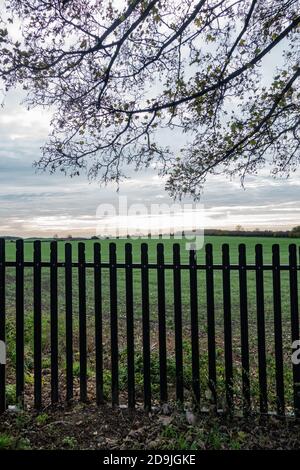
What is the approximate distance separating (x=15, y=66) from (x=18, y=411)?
5434 millimetres

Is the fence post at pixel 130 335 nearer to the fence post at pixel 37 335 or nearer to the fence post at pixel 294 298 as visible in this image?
the fence post at pixel 37 335

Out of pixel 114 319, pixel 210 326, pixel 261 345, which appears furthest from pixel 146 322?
pixel 261 345

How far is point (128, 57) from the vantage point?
22.6 feet

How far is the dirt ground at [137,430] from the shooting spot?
4.02 m

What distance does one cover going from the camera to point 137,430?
4.30m

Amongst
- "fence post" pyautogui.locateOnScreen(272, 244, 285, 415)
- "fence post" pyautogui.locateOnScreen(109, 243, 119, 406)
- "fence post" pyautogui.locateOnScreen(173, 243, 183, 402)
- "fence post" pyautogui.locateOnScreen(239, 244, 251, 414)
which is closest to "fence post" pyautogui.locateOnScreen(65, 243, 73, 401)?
"fence post" pyautogui.locateOnScreen(109, 243, 119, 406)

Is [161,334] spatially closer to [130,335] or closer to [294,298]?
[130,335]

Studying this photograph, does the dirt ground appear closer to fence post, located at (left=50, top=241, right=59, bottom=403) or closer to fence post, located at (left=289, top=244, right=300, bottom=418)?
fence post, located at (left=50, top=241, right=59, bottom=403)

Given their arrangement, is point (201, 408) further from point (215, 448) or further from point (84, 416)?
point (84, 416)

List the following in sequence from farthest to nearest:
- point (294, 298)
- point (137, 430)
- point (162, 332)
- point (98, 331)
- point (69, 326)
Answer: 1. point (69, 326)
2. point (98, 331)
3. point (162, 332)
4. point (294, 298)
5. point (137, 430)

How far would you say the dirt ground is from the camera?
402 centimetres

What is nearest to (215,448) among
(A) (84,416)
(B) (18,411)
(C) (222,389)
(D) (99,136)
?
(C) (222,389)

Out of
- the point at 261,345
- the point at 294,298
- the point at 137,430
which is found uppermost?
the point at 294,298

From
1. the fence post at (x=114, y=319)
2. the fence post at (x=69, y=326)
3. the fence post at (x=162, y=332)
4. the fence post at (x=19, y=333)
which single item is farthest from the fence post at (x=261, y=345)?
the fence post at (x=19, y=333)
